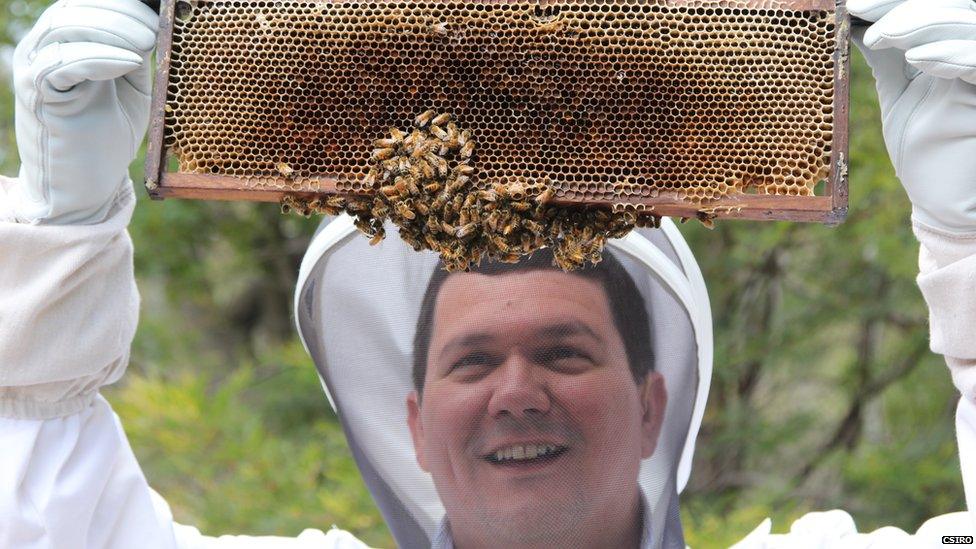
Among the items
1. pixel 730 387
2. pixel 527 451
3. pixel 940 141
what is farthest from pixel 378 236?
pixel 730 387

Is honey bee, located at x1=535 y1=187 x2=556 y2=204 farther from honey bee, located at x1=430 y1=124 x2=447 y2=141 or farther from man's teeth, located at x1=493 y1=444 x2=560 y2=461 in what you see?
man's teeth, located at x1=493 y1=444 x2=560 y2=461

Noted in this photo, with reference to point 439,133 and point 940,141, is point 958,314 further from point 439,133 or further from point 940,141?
point 439,133

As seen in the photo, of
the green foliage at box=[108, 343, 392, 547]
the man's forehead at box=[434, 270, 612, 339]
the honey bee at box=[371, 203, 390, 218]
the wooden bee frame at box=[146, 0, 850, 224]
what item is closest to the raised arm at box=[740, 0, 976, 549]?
the wooden bee frame at box=[146, 0, 850, 224]

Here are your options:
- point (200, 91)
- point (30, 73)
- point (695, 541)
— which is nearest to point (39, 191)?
point (30, 73)

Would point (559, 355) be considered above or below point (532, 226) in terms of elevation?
below

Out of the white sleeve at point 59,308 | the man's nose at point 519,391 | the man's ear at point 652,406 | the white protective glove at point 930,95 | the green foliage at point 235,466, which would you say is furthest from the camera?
the green foliage at point 235,466

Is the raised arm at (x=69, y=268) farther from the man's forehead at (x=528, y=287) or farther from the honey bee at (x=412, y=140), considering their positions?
the man's forehead at (x=528, y=287)

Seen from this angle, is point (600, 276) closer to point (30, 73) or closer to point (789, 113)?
point (789, 113)

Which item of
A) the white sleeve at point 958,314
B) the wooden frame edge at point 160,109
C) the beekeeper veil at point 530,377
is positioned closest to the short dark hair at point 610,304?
the beekeeper veil at point 530,377
